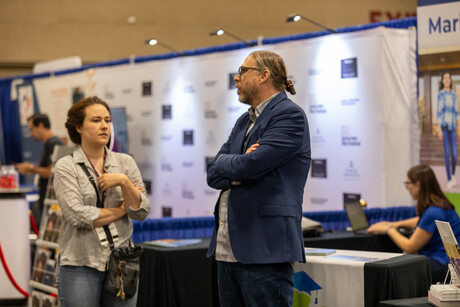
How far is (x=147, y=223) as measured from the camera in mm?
4977

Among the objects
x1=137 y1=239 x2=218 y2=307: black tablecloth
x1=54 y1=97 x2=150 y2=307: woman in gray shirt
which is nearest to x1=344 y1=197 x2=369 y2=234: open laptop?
x1=137 y1=239 x2=218 y2=307: black tablecloth

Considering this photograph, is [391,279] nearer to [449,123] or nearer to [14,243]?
[449,123]

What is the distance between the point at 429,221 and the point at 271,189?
7.33 ft

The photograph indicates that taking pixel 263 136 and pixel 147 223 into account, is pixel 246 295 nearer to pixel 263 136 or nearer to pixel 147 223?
pixel 263 136

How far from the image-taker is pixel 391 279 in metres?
3.10

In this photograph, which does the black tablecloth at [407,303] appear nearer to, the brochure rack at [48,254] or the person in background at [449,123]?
the brochure rack at [48,254]

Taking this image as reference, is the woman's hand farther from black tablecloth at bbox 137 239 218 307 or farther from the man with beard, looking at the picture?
black tablecloth at bbox 137 239 218 307

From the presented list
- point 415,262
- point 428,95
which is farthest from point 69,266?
point 428,95

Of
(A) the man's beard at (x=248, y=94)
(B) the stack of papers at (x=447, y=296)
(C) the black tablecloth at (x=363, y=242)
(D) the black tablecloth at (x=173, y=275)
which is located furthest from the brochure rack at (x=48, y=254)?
(B) the stack of papers at (x=447, y=296)

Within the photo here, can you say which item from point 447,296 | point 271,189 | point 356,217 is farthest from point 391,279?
point 356,217

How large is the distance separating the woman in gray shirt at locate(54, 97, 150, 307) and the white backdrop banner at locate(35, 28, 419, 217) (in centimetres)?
351

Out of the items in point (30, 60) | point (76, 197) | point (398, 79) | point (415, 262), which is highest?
point (30, 60)

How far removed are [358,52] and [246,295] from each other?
13.5ft

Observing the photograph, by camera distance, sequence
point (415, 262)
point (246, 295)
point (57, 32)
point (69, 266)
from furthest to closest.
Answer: point (57, 32) < point (415, 262) < point (69, 266) < point (246, 295)
